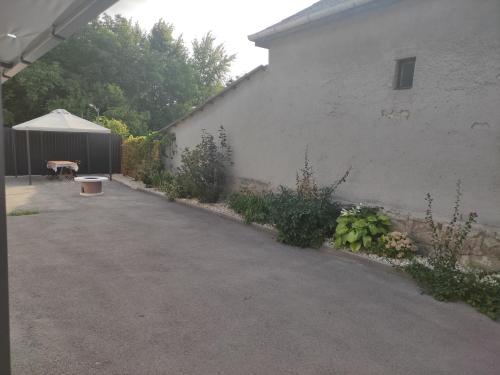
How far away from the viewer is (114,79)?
21953mm

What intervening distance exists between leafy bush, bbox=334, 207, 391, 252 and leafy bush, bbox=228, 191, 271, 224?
5.29 feet

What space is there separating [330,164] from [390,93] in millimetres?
1574

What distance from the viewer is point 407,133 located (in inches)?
195

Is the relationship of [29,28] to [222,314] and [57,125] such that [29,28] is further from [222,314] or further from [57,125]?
[57,125]

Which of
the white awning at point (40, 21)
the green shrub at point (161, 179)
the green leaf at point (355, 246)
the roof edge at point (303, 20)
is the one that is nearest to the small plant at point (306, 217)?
the green leaf at point (355, 246)

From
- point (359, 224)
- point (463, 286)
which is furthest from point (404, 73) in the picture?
point (463, 286)

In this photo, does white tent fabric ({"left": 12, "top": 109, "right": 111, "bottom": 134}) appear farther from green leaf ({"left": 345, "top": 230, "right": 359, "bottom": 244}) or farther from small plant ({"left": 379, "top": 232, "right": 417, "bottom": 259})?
small plant ({"left": 379, "top": 232, "right": 417, "bottom": 259})

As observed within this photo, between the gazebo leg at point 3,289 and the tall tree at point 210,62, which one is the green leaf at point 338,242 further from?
the tall tree at point 210,62

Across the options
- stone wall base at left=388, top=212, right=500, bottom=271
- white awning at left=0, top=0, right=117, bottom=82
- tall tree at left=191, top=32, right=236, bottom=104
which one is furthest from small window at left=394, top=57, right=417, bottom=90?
tall tree at left=191, top=32, right=236, bottom=104

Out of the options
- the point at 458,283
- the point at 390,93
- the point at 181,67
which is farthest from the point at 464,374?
the point at 181,67

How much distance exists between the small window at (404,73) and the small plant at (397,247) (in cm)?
225

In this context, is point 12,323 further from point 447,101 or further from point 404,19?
point 404,19

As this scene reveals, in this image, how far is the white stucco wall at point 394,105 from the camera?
13.8ft

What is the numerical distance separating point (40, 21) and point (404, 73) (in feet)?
15.7
